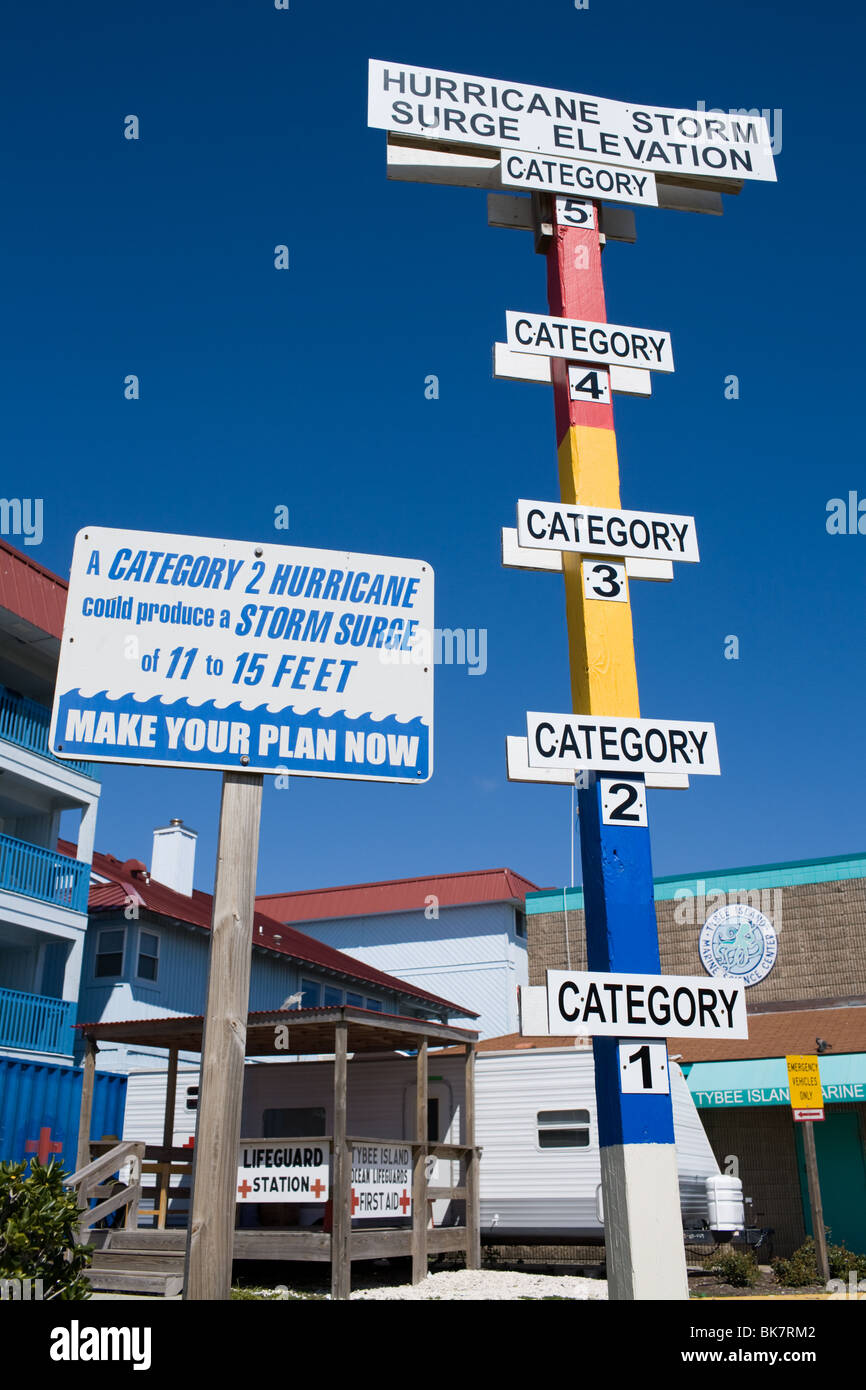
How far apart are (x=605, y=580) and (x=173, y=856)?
27.1 m

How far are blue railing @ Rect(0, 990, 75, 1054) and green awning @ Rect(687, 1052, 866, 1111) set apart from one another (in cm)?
1265

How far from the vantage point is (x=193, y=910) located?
91.2 ft

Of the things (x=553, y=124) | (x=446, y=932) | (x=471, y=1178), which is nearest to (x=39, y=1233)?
(x=553, y=124)

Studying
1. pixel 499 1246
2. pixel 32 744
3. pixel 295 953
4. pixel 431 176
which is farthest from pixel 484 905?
pixel 431 176

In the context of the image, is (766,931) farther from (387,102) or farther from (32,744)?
(387,102)

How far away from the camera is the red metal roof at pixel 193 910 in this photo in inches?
1012

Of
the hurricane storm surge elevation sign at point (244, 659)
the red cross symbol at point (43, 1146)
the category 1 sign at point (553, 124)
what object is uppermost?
the category 1 sign at point (553, 124)

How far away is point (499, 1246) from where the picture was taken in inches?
627

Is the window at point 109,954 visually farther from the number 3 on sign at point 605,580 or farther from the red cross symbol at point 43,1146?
the number 3 on sign at point 605,580

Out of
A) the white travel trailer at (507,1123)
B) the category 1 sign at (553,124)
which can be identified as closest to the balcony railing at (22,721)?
the white travel trailer at (507,1123)

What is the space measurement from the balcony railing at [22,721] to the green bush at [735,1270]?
640 inches

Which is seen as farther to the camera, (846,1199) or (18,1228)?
(846,1199)

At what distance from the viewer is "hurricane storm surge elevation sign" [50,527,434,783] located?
12.7 ft

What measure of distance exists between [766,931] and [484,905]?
53.5 ft
